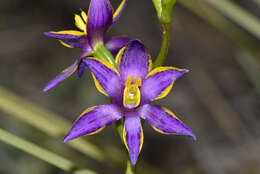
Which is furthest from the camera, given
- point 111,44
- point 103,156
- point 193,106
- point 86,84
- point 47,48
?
point 47,48

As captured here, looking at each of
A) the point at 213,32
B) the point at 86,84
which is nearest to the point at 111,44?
the point at 86,84

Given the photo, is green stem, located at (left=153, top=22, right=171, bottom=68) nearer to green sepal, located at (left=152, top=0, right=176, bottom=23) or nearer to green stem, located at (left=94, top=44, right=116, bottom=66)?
green sepal, located at (left=152, top=0, right=176, bottom=23)

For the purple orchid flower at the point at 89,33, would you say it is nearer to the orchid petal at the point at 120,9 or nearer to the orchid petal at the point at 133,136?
the orchid petal at the point at 120,9

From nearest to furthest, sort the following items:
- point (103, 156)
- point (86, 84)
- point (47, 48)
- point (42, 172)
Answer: point (103, 156), point (42, 172), point (86, 84), point (47, 48)

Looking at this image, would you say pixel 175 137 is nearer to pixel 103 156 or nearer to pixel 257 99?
pixel 257 99

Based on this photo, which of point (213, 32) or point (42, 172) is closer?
point (42, 172)

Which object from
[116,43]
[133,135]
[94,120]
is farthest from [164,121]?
[116,43]
